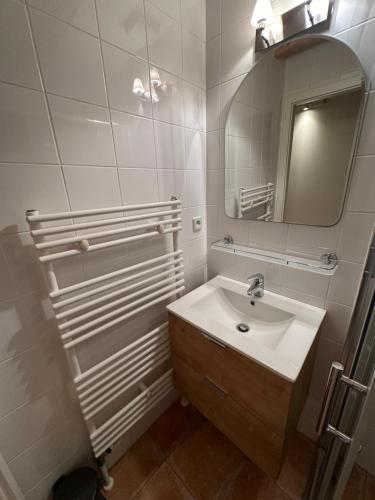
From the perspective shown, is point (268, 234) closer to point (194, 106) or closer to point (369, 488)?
point (194, 106)

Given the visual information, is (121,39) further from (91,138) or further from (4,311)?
→ (4,311)

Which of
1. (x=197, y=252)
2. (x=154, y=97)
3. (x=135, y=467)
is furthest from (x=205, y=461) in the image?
(x=154, y=97)

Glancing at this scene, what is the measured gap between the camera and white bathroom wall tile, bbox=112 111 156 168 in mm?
810

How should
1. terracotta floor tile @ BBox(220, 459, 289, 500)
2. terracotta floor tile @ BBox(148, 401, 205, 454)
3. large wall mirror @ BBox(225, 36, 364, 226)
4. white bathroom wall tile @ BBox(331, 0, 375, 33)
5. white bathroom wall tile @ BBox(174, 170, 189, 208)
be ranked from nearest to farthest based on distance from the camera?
1. white bathroom wall tile @ BBox(331, 0, 375, 33)
2. large wall mirror @ BBox(225, 36, 364, 226)
3. terracotta floor tile @ BBox(220, 459, 289, 500)
4. white bathroom wall tile @ BBox(174, 170, 189, 208)
5. terracotta floor tile @ BBox(148, 401, 205, 454)

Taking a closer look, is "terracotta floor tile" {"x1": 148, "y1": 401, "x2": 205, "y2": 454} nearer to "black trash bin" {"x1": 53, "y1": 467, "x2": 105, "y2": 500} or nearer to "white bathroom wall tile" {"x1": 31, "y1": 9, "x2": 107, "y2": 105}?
"black trash bin" {"x1": 53, "y1": 467, "x2": 105, "y2": 500}

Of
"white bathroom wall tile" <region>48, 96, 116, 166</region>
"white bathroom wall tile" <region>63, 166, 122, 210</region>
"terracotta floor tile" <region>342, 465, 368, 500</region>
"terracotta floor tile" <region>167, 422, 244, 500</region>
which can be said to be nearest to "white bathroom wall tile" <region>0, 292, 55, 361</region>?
"white bathroom wall tile" <region>63, 166, 122, 210</region>

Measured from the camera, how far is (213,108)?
43.6 inches

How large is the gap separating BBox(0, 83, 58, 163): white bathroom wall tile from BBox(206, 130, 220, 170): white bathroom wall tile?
807 mm

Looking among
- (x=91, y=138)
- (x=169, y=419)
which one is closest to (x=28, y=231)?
(x=91, y=138)

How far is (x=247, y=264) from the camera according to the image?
1160 millimetres

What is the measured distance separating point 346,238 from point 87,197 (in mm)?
1056

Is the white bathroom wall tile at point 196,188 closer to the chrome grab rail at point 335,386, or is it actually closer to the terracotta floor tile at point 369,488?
the chrome grab rail at point 335,386

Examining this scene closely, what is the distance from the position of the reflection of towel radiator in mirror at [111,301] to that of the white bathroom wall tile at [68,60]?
41 cm

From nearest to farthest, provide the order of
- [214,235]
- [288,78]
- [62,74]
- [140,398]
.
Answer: [62,74], [288,78], [140,398], [214,235]
